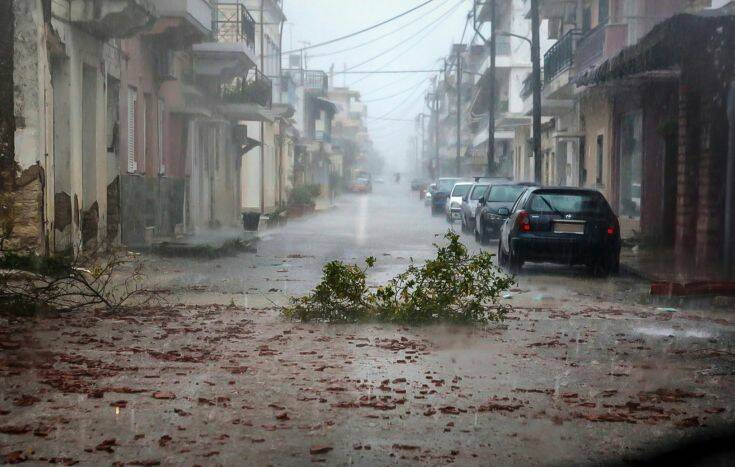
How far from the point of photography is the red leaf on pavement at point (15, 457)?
529 cm

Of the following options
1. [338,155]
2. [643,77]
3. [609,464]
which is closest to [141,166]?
[643,77]

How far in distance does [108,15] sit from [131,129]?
18.0 ft

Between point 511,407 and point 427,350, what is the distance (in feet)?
7.95

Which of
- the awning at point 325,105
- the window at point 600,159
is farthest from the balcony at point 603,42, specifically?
the awning at point 325,105

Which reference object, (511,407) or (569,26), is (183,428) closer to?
(511,407)

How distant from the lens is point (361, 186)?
324ft

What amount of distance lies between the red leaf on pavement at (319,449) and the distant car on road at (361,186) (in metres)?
93.1

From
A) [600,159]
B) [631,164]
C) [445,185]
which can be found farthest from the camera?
[445,185]

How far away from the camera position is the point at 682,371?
809 cm

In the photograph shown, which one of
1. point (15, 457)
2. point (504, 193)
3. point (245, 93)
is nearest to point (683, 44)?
point (504, 193)

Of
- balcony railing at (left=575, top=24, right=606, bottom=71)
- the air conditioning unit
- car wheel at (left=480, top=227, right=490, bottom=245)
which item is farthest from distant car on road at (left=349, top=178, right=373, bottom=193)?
the air conditioning unit

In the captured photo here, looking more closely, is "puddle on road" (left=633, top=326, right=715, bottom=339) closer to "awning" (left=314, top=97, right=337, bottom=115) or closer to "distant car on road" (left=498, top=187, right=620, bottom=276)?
"distant car on road" (left=498, top=187, right=620, bottom=276)

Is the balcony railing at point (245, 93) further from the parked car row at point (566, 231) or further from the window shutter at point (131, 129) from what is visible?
the parked car row at point (566, 231)

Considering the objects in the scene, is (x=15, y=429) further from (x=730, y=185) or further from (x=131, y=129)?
(x=131, y=129)
